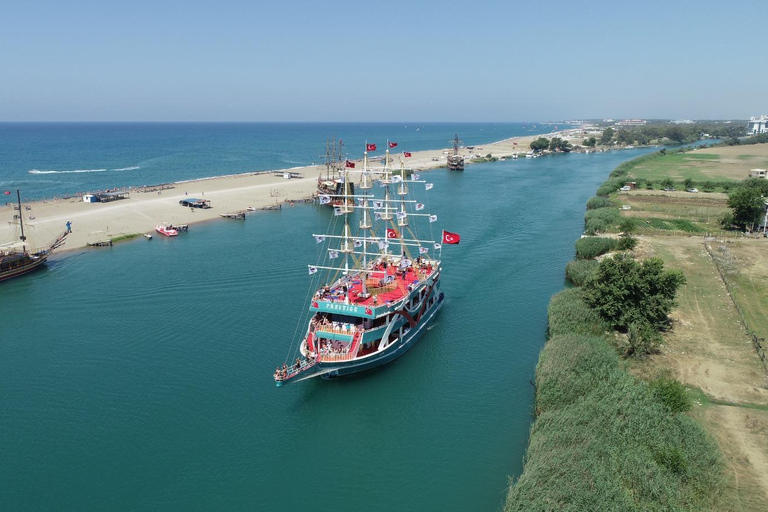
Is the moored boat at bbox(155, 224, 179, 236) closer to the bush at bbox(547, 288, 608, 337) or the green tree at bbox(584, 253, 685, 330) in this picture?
the bush at bbox(547, 288, 608, 337)

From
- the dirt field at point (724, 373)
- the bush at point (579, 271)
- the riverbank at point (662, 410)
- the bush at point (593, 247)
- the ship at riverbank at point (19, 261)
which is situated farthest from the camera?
the bush at point (593, 247)

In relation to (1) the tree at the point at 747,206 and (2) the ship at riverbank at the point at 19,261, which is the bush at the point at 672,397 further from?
(2) the ship at riverbank at the point at 19,261

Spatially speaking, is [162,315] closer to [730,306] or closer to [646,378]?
[646,378]

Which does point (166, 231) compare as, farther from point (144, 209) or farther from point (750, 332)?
point (750, 332)

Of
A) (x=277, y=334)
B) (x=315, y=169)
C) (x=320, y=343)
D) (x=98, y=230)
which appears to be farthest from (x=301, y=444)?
(x=315, y=169)

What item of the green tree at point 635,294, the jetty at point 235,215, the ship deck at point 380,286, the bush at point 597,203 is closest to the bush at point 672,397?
the green tree at point 635,294

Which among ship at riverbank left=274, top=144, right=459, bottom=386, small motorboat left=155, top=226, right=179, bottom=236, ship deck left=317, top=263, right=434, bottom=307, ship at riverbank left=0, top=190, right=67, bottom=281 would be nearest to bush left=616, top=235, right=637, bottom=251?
ship deck left=317, top=263, right=434, bottom=307

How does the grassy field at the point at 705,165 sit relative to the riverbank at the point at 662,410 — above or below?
above
